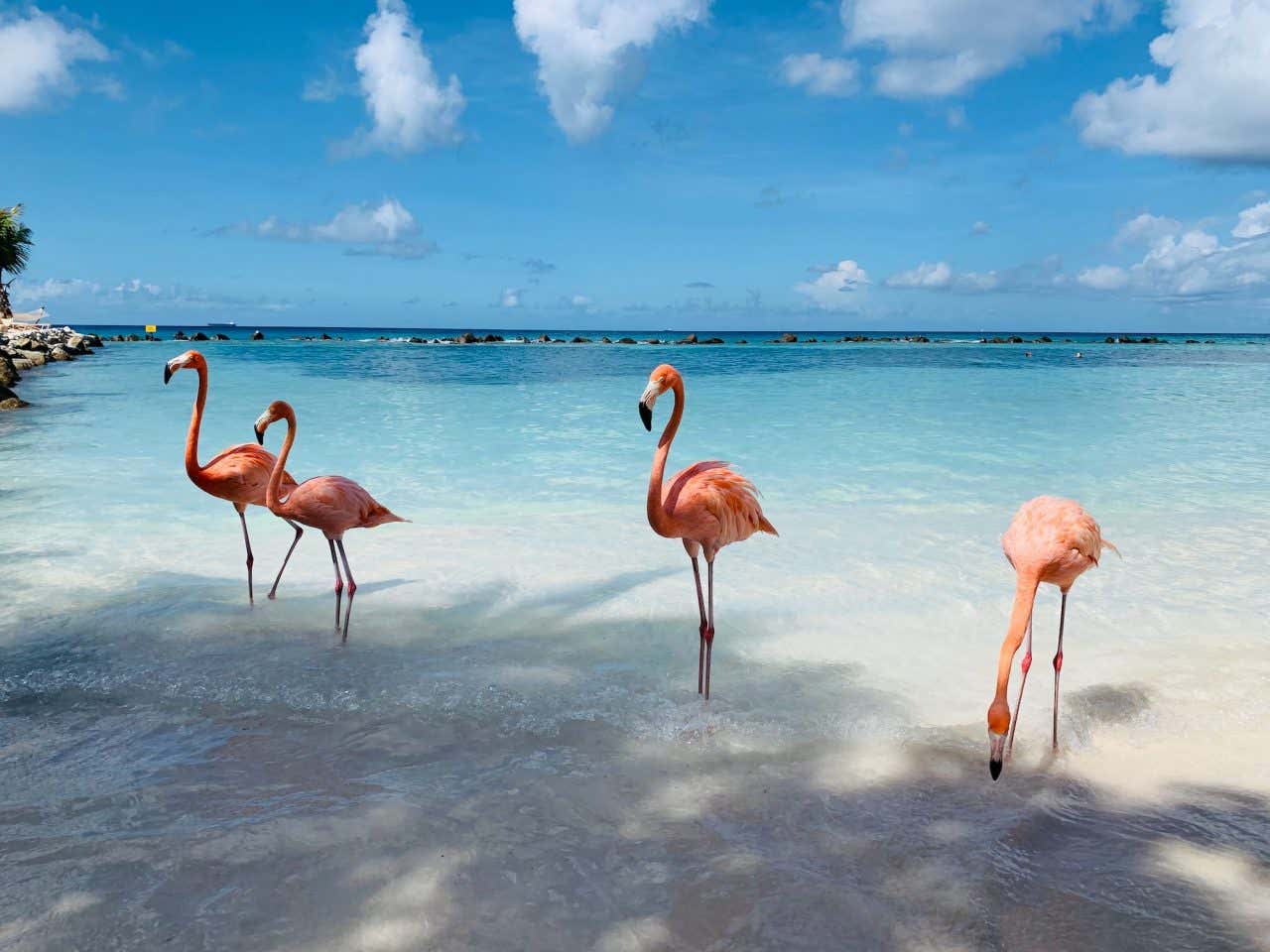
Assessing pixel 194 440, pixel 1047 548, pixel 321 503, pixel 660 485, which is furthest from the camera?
pixel 194 440

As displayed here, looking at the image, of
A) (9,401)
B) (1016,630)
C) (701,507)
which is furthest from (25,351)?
(1016,630)

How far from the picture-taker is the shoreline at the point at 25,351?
67.1 feet

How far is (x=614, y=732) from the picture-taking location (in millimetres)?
4566

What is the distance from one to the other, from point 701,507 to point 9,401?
66.6 ft

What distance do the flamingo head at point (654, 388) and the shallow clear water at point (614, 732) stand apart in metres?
1.70

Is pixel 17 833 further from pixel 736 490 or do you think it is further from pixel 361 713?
pixel 736 490

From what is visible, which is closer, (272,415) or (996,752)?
(996,752)

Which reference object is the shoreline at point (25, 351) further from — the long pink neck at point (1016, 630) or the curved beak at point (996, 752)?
the curved beak at point (996, 752)

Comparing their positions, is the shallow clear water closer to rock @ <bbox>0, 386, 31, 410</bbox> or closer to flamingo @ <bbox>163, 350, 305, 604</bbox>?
flamingo @ <bbox>163, 350, 305, 604</bbox>

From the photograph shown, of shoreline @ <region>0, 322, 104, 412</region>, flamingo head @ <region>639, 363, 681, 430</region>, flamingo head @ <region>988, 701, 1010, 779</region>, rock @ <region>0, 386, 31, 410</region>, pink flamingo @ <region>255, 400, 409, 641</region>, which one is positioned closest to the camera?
flamingo head @ <region>988, 701, 1010, 779</region>

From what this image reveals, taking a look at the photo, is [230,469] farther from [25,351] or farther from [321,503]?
[25,351]

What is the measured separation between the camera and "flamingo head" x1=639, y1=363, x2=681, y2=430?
155 inches

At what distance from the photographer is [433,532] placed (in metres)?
8.91

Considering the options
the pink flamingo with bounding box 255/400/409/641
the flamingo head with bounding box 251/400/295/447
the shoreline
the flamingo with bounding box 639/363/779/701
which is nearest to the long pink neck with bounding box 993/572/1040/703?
the flamingo with bounding box 639/363/779/701
